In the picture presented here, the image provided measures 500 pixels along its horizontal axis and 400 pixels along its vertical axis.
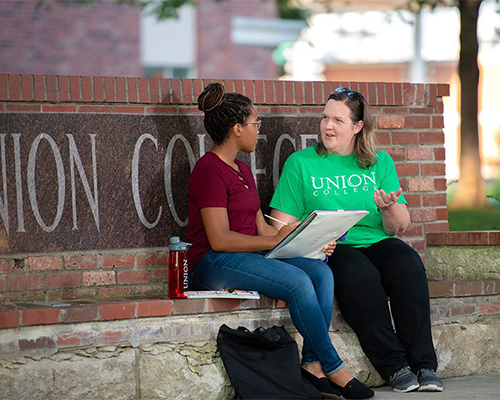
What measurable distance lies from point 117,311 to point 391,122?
2235 mm

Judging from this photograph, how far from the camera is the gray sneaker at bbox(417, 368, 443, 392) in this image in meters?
4.58

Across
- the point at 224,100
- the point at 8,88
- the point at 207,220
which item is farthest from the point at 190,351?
the point at 8,88

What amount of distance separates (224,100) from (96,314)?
1.25m

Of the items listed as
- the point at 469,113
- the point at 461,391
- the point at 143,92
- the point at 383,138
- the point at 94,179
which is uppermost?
the point at 469,113

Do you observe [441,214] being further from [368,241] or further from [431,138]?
[368,241]

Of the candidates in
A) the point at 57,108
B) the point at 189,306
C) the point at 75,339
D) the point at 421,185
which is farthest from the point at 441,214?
the point at 75,339

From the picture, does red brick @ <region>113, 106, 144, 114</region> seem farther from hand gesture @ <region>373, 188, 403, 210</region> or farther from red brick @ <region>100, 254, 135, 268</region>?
hand gesture @ <region>373, 188, 403, 210</region>

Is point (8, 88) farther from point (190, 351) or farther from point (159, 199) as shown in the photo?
point (190, 351)

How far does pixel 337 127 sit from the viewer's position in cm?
501

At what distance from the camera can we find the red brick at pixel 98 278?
4.95 m

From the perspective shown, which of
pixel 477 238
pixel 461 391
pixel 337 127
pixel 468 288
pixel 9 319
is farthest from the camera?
pixel 477 238

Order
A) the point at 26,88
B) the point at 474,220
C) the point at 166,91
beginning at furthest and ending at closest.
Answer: the point at 474,220
the point at 166,91
the point at 26,88

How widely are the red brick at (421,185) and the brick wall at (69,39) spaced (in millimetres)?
12085

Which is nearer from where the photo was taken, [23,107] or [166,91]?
[23,107]
